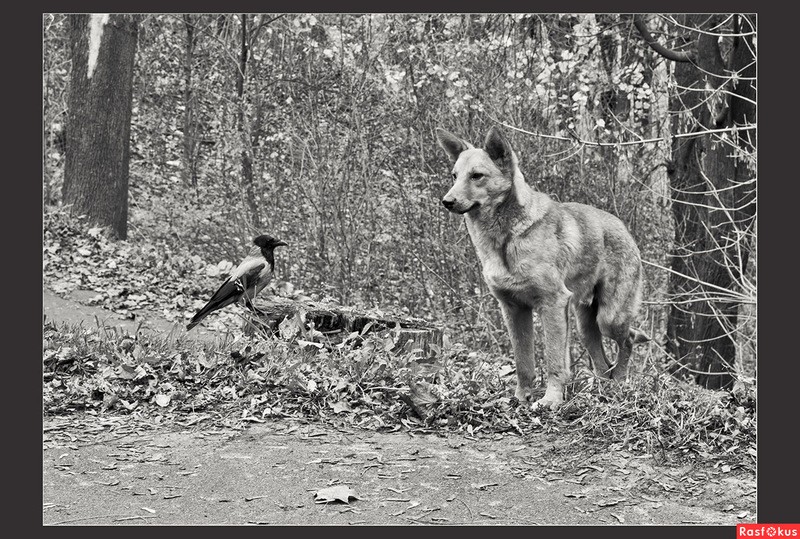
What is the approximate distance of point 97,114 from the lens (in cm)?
1366

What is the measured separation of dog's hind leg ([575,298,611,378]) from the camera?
7824 mm

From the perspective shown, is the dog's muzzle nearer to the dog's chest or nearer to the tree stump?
the dog's chest

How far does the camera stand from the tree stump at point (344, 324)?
8.02 meters

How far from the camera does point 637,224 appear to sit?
1173 cm

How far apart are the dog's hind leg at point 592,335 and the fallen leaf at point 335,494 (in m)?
3.27

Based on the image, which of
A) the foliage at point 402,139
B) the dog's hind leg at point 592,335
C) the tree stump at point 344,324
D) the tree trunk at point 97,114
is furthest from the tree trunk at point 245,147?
the dog's hind leg at point 592,335

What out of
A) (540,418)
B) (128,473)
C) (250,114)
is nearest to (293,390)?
(128,473)

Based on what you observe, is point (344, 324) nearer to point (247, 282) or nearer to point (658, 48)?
point (247, 282)

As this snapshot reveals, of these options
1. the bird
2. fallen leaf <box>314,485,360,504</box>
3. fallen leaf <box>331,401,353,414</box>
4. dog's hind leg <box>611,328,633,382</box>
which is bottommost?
fallen leaf <box>314,485,360,504</box>

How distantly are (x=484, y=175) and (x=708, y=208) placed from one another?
468cm

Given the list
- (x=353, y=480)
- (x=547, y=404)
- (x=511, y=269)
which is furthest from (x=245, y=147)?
Result: (x=353, y=480)

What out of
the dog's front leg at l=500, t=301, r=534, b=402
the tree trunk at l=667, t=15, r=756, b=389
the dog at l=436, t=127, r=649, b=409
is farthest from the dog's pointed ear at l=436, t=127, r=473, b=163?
the tree trunk at l=667, t=15, r=756, b=389

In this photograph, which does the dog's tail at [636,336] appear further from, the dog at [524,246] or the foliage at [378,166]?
the foliage at [378,166]

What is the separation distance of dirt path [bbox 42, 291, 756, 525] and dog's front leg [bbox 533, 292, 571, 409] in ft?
1.74
